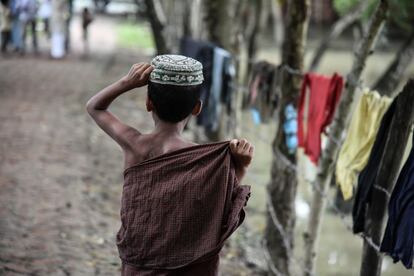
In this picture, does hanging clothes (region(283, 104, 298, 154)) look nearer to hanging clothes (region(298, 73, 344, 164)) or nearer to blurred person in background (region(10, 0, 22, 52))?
hanging clothes (region(298, 73, 344, 164))

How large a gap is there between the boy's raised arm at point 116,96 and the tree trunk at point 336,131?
254 cm

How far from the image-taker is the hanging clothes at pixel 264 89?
6320 mm

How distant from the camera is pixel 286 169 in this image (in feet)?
20.1

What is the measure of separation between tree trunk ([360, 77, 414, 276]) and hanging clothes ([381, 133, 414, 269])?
233mm

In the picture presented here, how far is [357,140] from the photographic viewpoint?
4.18 m

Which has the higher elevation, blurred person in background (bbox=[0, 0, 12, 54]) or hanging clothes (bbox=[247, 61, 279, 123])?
hanging clothes (bbox=[247, 61, 279, 123])

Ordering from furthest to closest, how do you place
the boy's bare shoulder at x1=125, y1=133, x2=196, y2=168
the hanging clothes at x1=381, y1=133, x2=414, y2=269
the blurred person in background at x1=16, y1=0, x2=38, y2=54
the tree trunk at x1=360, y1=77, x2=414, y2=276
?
the blurred person in background at x1=16, y1=0, x2=38, y2=54, the tree trunk at x1=360, y1=77, x2=414, y2=276, the hanging clothes at x1=381, y1=133, x2=414, y2=269, the boy's bare shoulder at x1=125, y1=133, x2=196, y2=168

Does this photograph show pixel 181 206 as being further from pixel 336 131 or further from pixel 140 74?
pixel 336 131

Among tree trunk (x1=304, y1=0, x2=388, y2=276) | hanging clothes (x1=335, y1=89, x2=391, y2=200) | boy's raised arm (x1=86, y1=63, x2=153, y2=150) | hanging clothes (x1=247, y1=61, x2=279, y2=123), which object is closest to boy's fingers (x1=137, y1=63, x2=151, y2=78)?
boy's raised arm (x1=86, y1=63, x2=153, y2=150)

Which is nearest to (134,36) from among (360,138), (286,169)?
(286,169)

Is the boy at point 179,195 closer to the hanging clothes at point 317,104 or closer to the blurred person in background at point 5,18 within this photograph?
the hanging clothes at point 317,104

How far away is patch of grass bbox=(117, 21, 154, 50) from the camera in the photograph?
24659 mm

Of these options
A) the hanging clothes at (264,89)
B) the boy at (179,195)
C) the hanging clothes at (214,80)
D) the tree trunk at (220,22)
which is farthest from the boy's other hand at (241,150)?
the tree trunk at (220,22)

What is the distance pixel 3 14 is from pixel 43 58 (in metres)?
1.69
